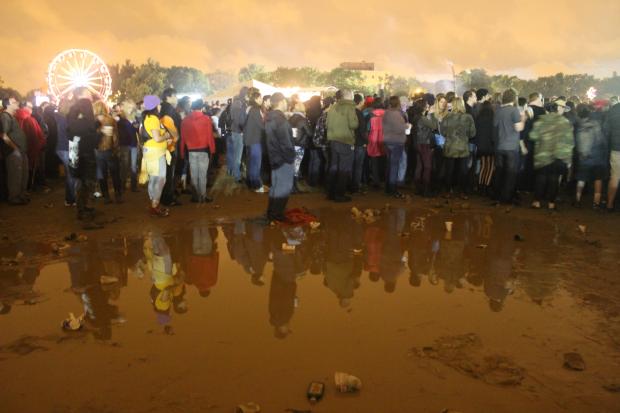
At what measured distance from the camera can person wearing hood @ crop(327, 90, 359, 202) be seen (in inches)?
396

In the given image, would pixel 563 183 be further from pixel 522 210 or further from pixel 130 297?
pixel 130 297

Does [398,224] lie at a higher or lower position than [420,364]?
higher

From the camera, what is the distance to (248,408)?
3148mm

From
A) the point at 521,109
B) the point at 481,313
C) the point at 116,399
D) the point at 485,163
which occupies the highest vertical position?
the point at 521,109

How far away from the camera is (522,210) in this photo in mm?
9836

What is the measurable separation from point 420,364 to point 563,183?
405 inches

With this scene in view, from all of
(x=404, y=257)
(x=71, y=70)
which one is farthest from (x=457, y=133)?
(x=71, y=70)

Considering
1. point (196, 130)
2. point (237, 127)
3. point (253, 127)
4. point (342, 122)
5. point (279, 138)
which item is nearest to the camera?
point (279, 138)

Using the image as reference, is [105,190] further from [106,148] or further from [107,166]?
[106,148]

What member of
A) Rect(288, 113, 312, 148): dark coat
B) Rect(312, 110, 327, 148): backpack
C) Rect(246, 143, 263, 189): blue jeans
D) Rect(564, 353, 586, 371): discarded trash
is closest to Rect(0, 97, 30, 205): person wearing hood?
Rect(246, 143, 263, 189): blue jeans

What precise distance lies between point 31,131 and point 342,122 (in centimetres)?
741

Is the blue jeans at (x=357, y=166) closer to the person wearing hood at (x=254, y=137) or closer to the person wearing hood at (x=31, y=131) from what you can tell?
the person wearing hood at (x=254, y=137)

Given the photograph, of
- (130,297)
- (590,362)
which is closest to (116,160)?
(130,297)

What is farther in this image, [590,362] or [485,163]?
[485,163]
